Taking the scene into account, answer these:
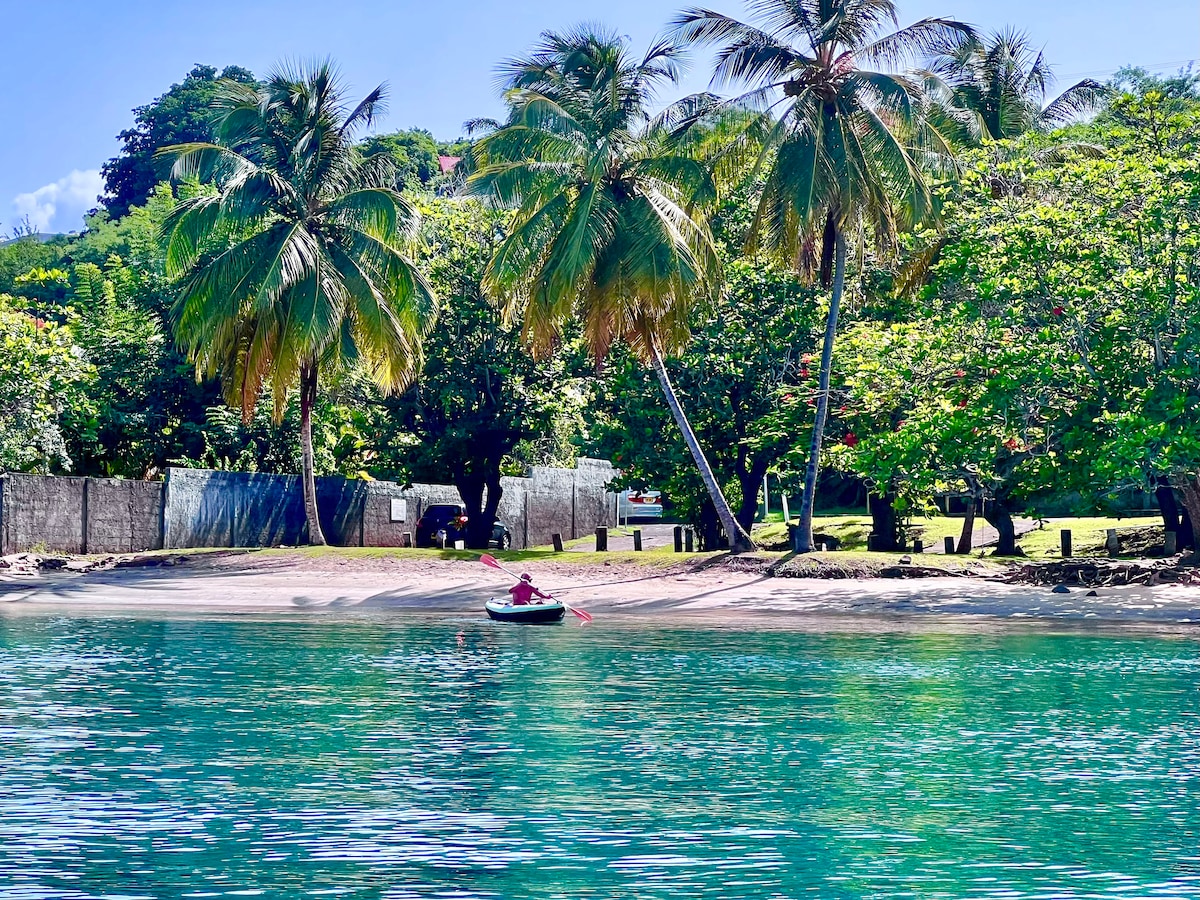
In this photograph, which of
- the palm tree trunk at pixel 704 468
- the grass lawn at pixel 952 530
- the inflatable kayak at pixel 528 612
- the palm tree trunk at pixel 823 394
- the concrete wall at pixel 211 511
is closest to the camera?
the inflatable kayak at pixel 528 612

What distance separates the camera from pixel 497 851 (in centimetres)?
1023

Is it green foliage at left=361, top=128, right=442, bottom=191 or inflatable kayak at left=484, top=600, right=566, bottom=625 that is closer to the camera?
inflatable kayak at left=484, top=600, right=566, bottom=625

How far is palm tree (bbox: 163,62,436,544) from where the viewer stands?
3325 centimetres

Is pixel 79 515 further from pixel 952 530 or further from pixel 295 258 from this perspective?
pixel 952 530

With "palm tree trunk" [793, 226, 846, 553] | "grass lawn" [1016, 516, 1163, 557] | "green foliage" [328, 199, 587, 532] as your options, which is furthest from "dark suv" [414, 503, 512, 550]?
"grass lawn" [1016, 516, 1163, 557]

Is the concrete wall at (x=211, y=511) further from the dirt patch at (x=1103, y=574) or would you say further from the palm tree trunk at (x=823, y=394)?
the dirt patch at (x=1103, y=574)

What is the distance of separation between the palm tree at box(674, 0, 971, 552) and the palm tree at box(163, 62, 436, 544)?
8383 mm

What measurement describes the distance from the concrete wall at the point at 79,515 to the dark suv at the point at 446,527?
9.01m

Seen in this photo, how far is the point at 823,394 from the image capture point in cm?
3259

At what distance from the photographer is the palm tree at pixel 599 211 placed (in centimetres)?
3203

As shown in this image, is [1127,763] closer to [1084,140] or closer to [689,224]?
[689,224]

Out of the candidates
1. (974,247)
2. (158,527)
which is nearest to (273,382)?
(158,527)

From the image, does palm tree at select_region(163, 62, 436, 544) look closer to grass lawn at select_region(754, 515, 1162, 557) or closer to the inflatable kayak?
the inflatable kayak

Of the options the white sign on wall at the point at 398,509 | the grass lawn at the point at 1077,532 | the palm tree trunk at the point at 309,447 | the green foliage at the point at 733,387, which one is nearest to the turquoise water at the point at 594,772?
the palm tree trunk at the point at 309,447
